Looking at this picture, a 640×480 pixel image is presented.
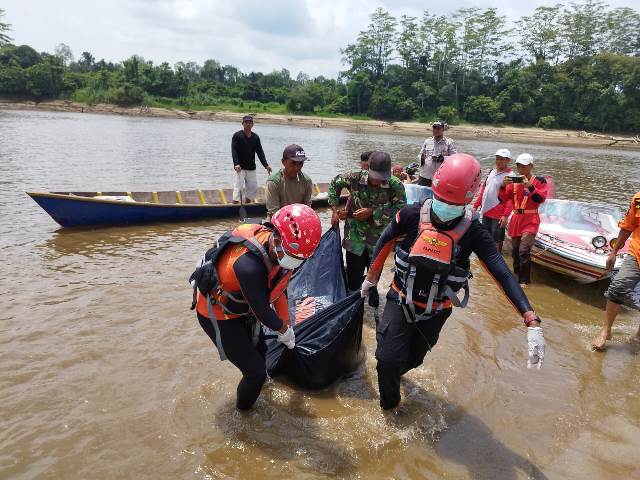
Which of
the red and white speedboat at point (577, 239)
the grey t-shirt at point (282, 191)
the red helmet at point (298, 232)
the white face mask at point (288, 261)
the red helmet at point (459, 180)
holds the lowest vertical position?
the red and white speedboat at point (577, 239)

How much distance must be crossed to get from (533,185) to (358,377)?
4.14 meters

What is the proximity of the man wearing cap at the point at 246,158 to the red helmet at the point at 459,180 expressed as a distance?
238 inches

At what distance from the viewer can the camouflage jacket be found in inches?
198

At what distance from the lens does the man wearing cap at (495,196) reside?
22.3 feet

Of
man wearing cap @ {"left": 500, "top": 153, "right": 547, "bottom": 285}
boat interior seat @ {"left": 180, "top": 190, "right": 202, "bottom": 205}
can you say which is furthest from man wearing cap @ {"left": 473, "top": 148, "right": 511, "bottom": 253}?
boat interior seat @ {"left": 180, "top": 190, "right": 202, "bottom": 205}

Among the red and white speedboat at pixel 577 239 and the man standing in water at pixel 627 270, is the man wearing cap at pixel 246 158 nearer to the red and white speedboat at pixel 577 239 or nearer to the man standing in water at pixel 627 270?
the red and white speedboat at pixel 577 239

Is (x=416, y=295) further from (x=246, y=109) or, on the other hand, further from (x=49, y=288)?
(x=246, y=109)

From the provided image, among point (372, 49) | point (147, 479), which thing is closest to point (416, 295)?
point (147, 479)

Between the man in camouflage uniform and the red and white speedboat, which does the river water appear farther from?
the man in camouflage uniform

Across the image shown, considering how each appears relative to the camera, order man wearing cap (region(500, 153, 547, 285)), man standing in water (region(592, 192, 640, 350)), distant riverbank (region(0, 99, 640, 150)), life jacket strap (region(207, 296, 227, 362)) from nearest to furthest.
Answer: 1. life jacket strap (region(207, 296, 227, 362))
2. man standing in water (region(592, 192, 640, 350))
3. man wearing cap (region(500, 153, 547, 285))
4. distant riverbank (region(0, 99, 640, 150))

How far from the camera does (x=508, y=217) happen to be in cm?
700

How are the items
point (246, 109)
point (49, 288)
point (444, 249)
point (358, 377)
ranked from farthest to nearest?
point (246, 109)
point (49, 288)
point (358, 377)
point (444, 249)

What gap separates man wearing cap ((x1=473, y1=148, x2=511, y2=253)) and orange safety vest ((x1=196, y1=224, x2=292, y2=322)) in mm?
4764

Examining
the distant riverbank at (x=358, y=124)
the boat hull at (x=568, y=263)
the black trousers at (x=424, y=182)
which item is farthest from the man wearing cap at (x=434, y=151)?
the distant riverbank at (x=358, y=124)
